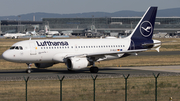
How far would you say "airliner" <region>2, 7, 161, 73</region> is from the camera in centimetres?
3316

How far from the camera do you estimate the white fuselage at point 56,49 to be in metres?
33.1

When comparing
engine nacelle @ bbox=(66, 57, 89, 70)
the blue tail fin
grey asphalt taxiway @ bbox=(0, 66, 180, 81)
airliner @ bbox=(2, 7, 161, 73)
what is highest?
the blue tail fin

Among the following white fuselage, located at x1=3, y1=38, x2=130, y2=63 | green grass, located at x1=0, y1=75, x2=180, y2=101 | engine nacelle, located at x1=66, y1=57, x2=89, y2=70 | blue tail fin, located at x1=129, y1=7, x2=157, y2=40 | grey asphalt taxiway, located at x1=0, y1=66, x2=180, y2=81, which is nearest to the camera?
green grass, located at x1=0, y1=75, x2=180, y2=101

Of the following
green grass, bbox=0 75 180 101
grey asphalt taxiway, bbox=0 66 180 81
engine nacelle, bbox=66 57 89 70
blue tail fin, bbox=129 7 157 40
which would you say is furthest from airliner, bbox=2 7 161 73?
green grass, bbox=0 75 180 101

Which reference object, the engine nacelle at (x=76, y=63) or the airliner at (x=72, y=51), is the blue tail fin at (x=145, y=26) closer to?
the airliner at (x=72, y=51)

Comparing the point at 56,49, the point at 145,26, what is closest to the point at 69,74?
the point at 56,49

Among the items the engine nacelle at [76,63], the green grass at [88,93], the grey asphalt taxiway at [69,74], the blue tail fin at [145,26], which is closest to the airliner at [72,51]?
the engine nacelle at [76,63]

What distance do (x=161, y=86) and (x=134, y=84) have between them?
2.16 meters

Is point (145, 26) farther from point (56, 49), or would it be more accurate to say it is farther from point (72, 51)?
point (56, 49)

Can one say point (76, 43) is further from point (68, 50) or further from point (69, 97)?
point (69, 97)

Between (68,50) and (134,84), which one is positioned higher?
(68,50)

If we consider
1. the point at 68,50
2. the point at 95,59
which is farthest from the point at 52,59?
the point at 95,59

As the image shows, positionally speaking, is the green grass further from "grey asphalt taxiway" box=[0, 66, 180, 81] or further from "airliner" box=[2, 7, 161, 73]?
"airliner" box=[2, 7, 161, 73]

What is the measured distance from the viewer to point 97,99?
1808 cm
